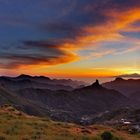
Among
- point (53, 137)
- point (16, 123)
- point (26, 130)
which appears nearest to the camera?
point (53, 137)

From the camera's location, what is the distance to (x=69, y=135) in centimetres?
3428

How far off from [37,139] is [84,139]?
5511 millimetres

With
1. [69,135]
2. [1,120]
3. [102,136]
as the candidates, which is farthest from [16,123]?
[102,136]

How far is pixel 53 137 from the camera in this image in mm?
31750

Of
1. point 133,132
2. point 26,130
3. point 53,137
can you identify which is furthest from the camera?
point 133,132

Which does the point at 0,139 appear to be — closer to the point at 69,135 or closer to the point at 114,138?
the point at 69,135

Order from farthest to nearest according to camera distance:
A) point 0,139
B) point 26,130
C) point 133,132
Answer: point 133,132
point 26,130
point 0,139

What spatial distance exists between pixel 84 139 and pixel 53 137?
337 cm

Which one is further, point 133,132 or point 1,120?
point 133,132

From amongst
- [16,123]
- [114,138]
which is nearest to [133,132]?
[114,138]

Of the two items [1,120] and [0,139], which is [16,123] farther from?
[0,139]

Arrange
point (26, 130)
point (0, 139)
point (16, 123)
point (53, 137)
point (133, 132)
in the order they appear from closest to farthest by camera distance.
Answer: point (0, 139) → point (53, 137) → point (26, 130) → point (16, 123) → point (133, 132)

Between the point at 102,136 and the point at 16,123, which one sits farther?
the point at 16,123

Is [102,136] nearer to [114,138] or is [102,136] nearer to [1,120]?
[114,138]
